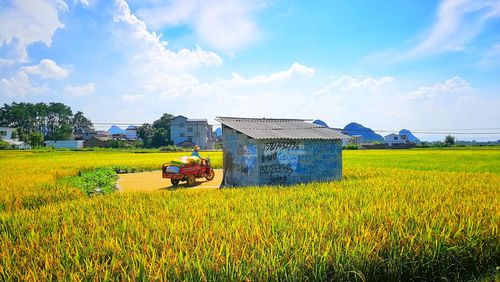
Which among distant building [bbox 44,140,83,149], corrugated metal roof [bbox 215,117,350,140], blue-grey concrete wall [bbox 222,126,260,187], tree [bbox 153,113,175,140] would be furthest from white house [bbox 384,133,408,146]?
blue-grey concrete wall [bbox 222,126,260,187]

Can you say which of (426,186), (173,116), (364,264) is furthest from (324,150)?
(173,116)

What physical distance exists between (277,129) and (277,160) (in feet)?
6.53

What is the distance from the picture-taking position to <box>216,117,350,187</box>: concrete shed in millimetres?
12344

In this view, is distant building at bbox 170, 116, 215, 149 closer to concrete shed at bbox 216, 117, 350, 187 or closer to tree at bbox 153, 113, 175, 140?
tree at bbox 153, 113, 175, 140

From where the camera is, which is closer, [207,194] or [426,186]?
[207,194]

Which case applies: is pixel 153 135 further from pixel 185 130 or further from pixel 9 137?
pixel 9 137

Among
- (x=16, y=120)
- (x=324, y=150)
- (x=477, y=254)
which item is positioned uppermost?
(x=16, y=120)

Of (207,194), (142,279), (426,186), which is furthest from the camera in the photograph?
(426,186)

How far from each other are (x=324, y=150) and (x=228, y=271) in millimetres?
10826

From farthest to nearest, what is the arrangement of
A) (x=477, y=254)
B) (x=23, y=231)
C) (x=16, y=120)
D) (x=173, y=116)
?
(x=16, y=120) → (x=173, y=116) → (x=23, y=231) → (x=477, y=254)

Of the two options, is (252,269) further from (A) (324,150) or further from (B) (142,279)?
(A) (324,150)

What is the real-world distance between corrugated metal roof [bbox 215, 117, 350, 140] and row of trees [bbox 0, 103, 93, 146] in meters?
70.3

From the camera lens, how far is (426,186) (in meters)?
10.3

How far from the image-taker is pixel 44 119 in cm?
8831
